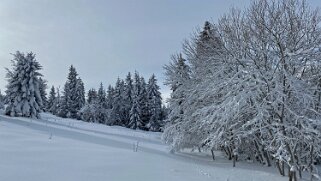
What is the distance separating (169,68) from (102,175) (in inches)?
491

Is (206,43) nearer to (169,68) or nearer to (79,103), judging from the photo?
(169,68)

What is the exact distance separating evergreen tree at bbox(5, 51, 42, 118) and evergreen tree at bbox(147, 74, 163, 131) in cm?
2274

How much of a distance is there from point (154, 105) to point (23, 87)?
24669 millimetres

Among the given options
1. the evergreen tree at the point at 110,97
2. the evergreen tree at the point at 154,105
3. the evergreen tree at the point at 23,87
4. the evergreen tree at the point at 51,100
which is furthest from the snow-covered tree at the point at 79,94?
the evergreen tree at the point at 23,87

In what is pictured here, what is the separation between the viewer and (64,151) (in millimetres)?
12070

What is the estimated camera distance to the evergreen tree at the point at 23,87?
34.0m

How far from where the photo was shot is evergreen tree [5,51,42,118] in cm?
3403

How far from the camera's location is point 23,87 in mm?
34500

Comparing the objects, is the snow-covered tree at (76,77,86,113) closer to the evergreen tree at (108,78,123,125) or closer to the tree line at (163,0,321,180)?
the evergreen tree at (108,78,123,125)

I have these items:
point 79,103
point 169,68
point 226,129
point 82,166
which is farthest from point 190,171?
point 79,103

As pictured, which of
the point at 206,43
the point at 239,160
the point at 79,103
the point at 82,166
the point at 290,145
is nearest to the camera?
the point at 82,166

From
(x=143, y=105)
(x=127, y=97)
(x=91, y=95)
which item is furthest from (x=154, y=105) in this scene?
(x=91, y=95)

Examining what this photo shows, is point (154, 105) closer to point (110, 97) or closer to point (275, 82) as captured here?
point (110, 97)

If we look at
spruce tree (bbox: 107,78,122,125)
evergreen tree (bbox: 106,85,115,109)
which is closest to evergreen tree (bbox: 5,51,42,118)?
spruce tree (bbox: 107,78,122,125)
